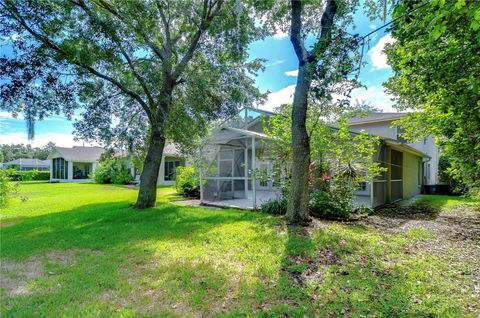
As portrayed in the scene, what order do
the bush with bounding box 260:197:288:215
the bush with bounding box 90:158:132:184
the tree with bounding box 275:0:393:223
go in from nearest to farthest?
the tree with bounding box 275:0:393:223
the bush with bounding box 260:197:288:215
the bush with bounding box 90:158:132:184

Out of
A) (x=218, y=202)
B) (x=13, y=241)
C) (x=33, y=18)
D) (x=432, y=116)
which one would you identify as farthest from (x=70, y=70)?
(x=432, y=116)

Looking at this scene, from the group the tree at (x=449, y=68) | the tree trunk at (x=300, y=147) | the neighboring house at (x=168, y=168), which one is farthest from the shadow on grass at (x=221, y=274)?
the neighboring house at (x=168, y=168)

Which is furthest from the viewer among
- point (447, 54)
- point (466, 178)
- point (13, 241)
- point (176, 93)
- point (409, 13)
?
point (176, 93)

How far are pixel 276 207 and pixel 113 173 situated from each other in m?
20.4

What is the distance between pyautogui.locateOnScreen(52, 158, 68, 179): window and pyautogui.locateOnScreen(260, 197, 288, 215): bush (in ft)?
91.1

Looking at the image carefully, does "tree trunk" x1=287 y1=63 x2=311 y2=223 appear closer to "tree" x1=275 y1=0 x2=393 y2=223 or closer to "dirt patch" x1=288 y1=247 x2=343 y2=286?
"tree" x1=275 y1=0 x2=393 y2=223

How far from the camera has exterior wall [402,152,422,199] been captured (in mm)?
15180

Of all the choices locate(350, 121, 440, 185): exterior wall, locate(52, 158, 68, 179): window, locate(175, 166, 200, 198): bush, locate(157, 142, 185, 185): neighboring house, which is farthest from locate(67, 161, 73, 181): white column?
locate(350, 121, 440, 185): exterior wall

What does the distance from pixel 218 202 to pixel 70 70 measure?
7.50 metres

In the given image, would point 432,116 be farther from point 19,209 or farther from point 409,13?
point 19,209

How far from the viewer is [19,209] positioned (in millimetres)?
11172

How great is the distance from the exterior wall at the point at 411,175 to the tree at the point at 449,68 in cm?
750

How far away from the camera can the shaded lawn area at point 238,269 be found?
3.25m

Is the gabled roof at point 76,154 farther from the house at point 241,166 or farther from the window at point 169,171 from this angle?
the house at point 241,166
